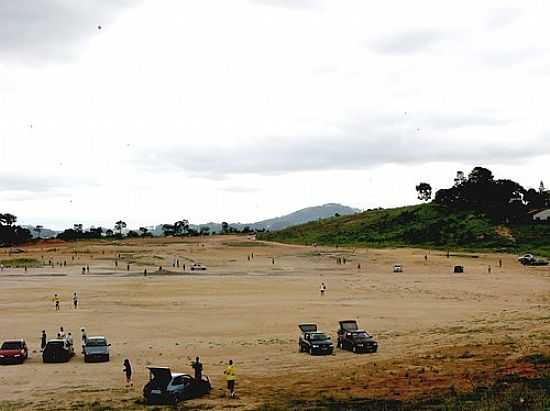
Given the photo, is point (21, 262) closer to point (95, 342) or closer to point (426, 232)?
point (426, 232)

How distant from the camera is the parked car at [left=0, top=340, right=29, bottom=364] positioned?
30.5 metres

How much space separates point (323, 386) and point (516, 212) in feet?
323

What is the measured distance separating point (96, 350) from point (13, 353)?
340 centimetres

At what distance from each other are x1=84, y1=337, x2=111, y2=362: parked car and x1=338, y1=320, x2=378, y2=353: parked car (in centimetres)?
1081

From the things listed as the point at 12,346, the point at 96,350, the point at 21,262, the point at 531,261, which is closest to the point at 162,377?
the point at 96,350

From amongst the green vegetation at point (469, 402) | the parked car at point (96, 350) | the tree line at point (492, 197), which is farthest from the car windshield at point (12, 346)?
the tree line at point (492, 197)

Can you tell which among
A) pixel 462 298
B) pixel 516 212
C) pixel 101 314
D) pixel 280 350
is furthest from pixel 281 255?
pixel 280 350

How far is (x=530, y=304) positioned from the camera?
5044 centimetres

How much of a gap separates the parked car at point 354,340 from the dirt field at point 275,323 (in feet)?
2.38

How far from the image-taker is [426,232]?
11706cm

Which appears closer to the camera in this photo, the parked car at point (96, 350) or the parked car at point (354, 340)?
the parked car at point (96, 350)

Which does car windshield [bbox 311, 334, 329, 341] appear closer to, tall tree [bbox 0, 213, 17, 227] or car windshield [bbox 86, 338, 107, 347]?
car windshield [bbox 86, 338, 107, 347]

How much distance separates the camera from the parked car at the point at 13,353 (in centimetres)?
3047

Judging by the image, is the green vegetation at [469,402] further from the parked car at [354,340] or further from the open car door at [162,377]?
the parked car at [354,340]
